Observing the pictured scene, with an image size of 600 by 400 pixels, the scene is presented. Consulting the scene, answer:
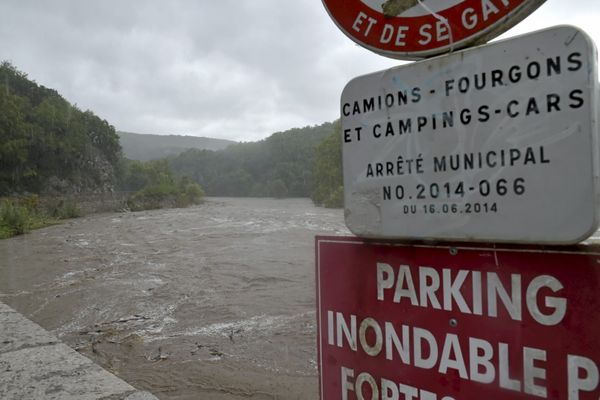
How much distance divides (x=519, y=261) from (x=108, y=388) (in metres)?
2.24

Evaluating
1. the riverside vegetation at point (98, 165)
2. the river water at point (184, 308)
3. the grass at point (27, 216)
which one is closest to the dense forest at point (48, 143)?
the riverside vegetation at point (98, 165)

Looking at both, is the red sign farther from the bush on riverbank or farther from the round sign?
the bush on riverbank

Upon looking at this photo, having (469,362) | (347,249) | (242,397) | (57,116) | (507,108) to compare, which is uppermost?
(57,116)

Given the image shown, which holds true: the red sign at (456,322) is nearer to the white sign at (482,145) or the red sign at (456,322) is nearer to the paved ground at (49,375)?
the white sign at (482,145)

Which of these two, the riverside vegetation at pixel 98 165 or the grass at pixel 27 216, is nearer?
the grass at pixel 27 216

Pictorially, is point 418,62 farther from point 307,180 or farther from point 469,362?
point 307,180

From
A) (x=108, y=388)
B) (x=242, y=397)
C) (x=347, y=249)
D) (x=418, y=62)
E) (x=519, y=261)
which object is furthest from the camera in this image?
(x=242, y=397)

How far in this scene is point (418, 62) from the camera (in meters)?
1.27

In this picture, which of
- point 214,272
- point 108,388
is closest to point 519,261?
point 108,388

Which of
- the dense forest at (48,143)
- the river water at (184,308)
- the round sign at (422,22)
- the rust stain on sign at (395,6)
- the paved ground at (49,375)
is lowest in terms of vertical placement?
the river water at (184,308)

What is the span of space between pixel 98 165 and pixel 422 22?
177ft

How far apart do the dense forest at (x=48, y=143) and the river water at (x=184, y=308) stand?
1044 inches

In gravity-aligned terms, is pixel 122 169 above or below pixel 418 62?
above

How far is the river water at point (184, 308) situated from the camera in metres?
5.13
